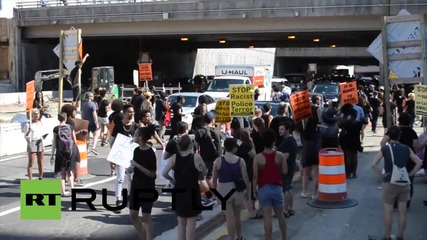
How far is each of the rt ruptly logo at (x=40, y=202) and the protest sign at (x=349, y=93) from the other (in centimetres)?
863

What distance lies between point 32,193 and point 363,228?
4.75m

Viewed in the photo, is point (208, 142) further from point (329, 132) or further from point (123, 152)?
point (329, 132)

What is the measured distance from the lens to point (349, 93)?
1576 cm

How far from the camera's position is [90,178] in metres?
12.9

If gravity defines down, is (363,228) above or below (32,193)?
below

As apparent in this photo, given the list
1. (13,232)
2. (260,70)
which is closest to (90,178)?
(13,232)

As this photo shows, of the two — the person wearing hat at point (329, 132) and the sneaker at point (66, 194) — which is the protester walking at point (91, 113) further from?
the person wearing hat at point (329, 132)

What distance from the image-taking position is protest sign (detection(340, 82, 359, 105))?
51.5 feet

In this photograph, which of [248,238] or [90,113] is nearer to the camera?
[248,238]

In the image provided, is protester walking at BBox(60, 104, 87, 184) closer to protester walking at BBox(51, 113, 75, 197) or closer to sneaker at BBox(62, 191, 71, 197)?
protester walking at BBox(51, 113, 75, 197)

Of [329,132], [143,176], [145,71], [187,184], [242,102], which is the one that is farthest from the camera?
[145,71]

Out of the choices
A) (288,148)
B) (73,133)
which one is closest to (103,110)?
(73,133)

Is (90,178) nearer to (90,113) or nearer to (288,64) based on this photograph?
(90,113)

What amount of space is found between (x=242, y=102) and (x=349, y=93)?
5119 mm
